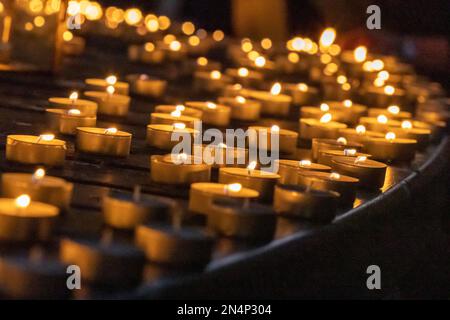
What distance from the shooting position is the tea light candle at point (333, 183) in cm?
243

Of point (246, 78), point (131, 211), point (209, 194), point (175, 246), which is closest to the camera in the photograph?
point (175, 246)

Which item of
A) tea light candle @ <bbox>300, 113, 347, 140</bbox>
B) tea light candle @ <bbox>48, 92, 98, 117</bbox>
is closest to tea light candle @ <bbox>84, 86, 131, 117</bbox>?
tea light candle @ <bbox>48, 92, 98, 117</bbox>

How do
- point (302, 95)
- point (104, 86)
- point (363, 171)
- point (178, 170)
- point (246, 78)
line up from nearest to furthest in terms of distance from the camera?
point (178, 170) → point (363, 171) → point (104, 86) → point (302, 95) → point (246, 78)

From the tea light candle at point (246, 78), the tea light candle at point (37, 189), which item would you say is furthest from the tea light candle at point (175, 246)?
the tea light candle at point (246, 78)

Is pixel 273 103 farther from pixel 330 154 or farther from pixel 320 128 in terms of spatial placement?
pixel 330 154

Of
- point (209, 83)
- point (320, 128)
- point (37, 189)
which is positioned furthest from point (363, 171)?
point (209, 83)

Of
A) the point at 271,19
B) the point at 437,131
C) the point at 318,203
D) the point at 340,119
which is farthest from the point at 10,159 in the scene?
the point at 271,19

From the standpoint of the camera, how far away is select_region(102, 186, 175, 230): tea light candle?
186 centimetres

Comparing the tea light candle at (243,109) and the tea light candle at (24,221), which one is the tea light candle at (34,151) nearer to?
the tea light candle at (24,221)

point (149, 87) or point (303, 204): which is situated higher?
point (149, 87)

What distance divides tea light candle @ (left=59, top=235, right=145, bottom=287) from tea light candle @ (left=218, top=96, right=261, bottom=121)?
2.11 m

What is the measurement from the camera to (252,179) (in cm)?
231

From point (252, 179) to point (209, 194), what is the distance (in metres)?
0.25

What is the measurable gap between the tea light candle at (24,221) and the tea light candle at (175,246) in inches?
5.7
